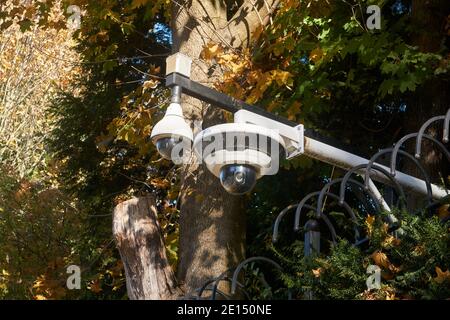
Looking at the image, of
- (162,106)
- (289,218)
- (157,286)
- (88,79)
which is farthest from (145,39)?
(157,286)

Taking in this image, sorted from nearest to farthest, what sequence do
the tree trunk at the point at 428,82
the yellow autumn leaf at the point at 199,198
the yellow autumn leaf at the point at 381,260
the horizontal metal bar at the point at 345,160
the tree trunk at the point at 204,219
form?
the yellow autumn leaf at the point at 381,260 < the horizontal metal bar at the point at 345,160 < the tree trunk at the point at 204,219 < the yellow autumn leaf at the point at 199,198 < the tree trunk at the point at 428,82

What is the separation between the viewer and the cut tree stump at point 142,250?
777 centimetres

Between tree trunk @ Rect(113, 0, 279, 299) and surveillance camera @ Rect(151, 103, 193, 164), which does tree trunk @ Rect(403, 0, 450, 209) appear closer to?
tree trunk @ Rect(113, 0, 279, 299)

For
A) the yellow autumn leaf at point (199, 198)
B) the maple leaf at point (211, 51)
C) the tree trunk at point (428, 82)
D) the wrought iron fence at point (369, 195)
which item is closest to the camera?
the wrought iron fence at point (369, 195)

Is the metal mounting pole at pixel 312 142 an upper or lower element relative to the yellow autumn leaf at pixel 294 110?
lower

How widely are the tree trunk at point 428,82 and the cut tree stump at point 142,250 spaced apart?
3.01 meters

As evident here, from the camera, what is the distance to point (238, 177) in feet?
19.2

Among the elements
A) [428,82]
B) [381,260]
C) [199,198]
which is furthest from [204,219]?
[381,260]

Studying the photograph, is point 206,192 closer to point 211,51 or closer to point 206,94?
point 211,51

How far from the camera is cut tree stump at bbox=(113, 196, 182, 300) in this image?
25.5 feet

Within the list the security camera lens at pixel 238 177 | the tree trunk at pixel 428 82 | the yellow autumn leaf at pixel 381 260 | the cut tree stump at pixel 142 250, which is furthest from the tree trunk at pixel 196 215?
the yellow autumn leaf at pixel 381 260

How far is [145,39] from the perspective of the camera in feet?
43.8

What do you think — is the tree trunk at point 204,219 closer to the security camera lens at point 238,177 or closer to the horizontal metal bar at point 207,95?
the security camera lens at point 238,177

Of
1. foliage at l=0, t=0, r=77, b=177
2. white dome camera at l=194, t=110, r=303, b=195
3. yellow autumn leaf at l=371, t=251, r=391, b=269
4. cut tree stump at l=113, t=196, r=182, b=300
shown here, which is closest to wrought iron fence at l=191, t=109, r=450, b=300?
yellow autumn leaf at l=371, t=251, r=391, b=269
